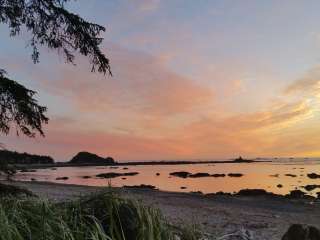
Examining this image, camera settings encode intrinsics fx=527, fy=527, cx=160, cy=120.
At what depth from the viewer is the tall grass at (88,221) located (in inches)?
196

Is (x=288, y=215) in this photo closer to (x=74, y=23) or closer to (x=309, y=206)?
(x=309, y=206)

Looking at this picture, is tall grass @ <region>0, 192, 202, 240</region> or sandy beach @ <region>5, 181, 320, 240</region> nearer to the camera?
tall grass @ <region>0, 192, 202, 240</region>

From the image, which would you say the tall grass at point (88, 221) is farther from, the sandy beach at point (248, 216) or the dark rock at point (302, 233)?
the sandy beach at point (248, 216)

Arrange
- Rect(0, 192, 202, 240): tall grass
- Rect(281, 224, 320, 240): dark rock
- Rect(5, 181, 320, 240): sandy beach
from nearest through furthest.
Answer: Rect(0, 192, 202, 240): tall grass < Rect(281, 224, 320, 240): dark rock < Rect(5, 181, 320, 240): sandy beach

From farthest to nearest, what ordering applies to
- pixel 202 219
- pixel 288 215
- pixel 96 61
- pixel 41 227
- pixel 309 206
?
pixel 309 206 < pixel 288 215 < pixel 202 219 < pixel 96 61 < pixel 41 227

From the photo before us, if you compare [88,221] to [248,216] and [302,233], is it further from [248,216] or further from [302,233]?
[248,216]

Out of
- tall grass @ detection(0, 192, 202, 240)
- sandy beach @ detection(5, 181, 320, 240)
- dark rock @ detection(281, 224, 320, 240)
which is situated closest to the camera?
tall grass @ detection(0, 192, 202, 240)

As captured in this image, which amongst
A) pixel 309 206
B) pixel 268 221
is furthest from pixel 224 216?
Result: pixel 309 206

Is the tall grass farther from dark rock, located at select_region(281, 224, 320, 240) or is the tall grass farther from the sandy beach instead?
the sandy beach

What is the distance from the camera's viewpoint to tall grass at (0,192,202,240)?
16.3 ft

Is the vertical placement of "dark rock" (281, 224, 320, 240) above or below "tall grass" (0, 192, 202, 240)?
below

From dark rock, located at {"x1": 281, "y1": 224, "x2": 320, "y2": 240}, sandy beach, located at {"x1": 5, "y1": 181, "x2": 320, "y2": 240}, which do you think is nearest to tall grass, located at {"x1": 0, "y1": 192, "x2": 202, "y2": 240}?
dark rock, located at {"x1": 281, "y1": 224, "x2": 320, "y2": 240}

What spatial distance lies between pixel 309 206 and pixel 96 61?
13.1 meters

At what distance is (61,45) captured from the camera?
1061 cm
